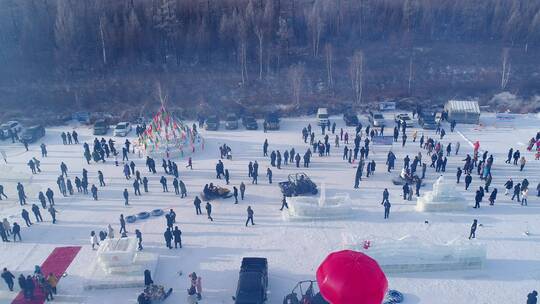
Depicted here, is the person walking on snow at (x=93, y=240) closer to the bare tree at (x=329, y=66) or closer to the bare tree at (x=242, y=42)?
the bare tree at (x=242, y=42)

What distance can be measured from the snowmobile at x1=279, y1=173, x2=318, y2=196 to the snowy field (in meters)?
0.52

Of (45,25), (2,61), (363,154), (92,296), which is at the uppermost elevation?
(45,25)

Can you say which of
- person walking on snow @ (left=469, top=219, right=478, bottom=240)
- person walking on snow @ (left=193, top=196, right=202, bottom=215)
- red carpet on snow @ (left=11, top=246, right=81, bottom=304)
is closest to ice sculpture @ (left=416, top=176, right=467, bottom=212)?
person walking on snow @ (left=469, top=219, right=478, bottom=240)

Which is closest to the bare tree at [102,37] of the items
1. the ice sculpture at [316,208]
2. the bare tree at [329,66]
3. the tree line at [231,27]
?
the tree line at [231,27]

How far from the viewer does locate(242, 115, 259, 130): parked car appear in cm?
3278

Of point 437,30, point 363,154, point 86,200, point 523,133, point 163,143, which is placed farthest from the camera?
point 437,30

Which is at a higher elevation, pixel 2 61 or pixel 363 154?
pixel 2 61

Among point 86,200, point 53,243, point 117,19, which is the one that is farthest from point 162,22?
point 53,243

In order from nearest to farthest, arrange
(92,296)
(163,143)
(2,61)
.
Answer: (92,296), (163,143), (2,61)

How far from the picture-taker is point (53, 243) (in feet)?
61.5

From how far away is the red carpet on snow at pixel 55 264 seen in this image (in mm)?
15528

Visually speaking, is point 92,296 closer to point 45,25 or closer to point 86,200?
point 86,200

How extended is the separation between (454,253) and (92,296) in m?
12.5

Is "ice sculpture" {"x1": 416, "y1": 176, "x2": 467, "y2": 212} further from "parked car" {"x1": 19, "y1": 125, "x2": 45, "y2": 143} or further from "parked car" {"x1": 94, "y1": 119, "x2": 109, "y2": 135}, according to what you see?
"parked car" {"x1": 19, "y1": 125, "x2": 45, "y2": 143}
